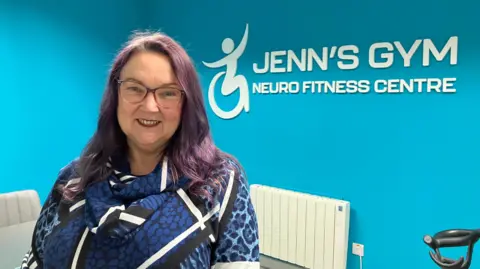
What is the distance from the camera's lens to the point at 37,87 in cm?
333

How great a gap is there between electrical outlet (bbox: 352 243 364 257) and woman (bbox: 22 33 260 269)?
1.99 meters

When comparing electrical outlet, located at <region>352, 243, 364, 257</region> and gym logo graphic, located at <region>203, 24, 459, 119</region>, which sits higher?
gym logo graphic, located at <region>203, 24, 459, 119</region>

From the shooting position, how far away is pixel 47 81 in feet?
11.1

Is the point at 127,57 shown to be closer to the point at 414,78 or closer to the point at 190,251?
the point at 190,251

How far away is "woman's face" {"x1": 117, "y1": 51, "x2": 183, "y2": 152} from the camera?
100cm

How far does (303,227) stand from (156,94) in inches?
87.2

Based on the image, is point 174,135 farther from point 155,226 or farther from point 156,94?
point 155,226

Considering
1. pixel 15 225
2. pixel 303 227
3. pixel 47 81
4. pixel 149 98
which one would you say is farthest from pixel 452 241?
pixel 47 81

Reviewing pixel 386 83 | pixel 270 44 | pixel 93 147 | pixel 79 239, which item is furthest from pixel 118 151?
pixel 270 44

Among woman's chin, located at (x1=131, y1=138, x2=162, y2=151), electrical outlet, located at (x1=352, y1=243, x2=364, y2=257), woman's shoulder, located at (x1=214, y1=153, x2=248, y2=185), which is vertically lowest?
electrical outlet, located at (x1=352, y1=243, x2=364, y2=257)

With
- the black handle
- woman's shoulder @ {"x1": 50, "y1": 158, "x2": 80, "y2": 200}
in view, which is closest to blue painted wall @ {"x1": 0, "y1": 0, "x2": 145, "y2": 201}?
woman's shoulder @ {"x1": 50, "y1": 158, "x2": 80, "y2": 200}

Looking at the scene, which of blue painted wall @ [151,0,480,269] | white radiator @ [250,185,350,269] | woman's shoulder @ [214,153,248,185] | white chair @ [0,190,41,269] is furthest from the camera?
white radiator @ [250,185,350,269]

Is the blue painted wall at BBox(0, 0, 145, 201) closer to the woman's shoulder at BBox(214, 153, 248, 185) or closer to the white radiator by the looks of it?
the white radiator

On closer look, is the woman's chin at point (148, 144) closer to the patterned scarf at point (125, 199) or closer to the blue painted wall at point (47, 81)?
A: the patterned scarf at point (125, 199)
